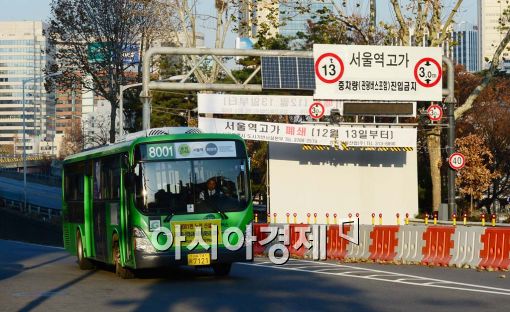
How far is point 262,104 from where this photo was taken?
126 feet

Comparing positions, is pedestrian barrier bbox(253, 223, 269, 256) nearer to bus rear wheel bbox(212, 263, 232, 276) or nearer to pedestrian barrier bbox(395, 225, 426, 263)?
pedestrian barrier bbox(395, 225, 426, 263)

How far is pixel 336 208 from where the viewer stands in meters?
41.7

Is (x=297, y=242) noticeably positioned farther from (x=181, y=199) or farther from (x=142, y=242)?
(x=142, y=242)

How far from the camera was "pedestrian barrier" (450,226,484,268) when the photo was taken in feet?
73.0

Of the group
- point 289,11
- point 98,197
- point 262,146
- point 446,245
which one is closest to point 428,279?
point 446,245

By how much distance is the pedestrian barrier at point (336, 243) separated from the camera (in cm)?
2650

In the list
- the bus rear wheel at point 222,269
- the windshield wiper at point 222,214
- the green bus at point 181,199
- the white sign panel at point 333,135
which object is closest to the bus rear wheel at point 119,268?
the green bus at point 181,199

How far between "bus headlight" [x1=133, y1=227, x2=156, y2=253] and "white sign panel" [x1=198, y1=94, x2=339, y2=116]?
19.0 m

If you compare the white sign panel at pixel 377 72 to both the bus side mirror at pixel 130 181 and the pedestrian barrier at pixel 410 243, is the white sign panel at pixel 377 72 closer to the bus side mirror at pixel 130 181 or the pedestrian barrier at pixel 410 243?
the pedestrian barrier at pixel 410 243

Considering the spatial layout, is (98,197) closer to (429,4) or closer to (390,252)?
(390,252)

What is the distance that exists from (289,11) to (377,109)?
4.96 meters

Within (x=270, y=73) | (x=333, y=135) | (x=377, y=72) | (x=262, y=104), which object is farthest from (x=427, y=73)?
(x=262, y=104)

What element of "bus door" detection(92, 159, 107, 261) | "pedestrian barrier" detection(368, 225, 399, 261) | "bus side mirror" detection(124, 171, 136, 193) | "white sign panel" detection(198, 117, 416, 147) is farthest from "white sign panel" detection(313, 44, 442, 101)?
"bus side mirror" detection(124, 171, 136, 193)

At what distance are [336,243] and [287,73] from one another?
11273 mm
